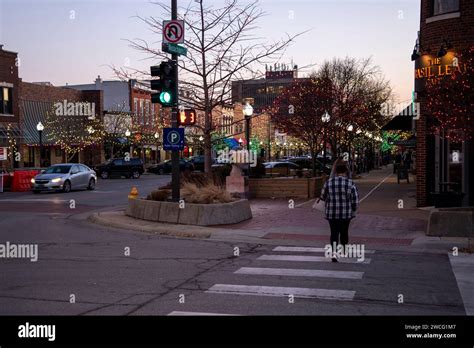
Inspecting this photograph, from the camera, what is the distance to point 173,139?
48.6 ft

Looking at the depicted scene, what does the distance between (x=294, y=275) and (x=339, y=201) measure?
1.69 metres

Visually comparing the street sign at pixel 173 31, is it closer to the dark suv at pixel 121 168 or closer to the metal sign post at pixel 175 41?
the metal sign post at pixel 175 41

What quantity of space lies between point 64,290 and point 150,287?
112 cm

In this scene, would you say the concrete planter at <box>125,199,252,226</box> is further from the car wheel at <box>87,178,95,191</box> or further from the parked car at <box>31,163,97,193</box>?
the car wheel at <box>87,178,95,191</box>

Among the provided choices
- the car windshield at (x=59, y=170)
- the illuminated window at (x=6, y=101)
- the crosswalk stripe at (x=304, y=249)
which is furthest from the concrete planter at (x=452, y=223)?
the illuminated window at (x=6, y=101)

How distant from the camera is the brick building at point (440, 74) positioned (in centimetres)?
1628

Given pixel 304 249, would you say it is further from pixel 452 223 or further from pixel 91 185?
pixel 91 185

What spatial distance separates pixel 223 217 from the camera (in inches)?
572

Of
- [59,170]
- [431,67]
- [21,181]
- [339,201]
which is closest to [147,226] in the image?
[339,201]

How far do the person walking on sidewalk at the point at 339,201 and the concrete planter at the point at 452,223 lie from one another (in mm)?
3225

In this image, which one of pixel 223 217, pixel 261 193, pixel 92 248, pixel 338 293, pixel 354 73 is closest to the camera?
pixel 338 293
